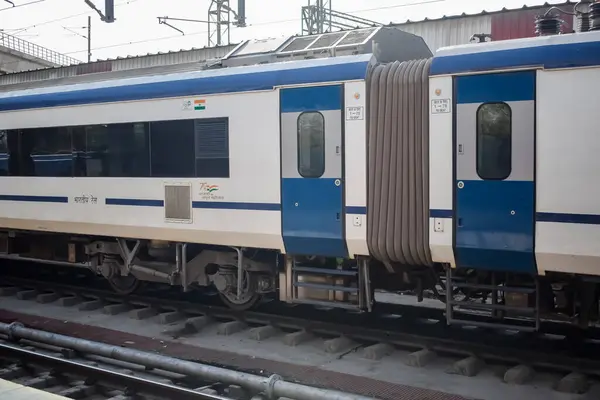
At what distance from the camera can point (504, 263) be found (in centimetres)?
693

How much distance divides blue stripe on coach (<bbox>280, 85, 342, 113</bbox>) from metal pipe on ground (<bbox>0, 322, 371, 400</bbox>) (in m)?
3.30

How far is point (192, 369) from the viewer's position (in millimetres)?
6633

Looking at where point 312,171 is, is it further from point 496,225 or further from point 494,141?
point 496,225

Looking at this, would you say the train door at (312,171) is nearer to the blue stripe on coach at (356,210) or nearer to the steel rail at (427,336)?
the blue stripe on coach at (356,210)

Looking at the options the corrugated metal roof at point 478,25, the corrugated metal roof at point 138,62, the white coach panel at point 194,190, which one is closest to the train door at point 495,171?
the white coach panel at point 194,190

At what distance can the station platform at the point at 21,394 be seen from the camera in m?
5.60

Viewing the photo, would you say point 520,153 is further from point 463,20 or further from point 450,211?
point 463,20

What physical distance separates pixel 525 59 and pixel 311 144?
266 centimetres

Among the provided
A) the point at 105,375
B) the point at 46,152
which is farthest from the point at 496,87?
the point at 46,152

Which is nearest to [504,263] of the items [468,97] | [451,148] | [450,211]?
[450,211]

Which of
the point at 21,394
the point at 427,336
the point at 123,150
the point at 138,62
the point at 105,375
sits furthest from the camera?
the point at 138,62

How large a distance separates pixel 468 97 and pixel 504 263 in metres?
1.78

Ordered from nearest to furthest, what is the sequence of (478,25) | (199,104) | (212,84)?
(212,84) < (199,104) < (478,25)

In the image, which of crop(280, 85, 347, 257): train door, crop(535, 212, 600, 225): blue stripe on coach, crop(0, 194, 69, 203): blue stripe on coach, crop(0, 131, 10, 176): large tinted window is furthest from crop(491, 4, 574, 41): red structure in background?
crop(0, 131, 10, 176): large tinted window
